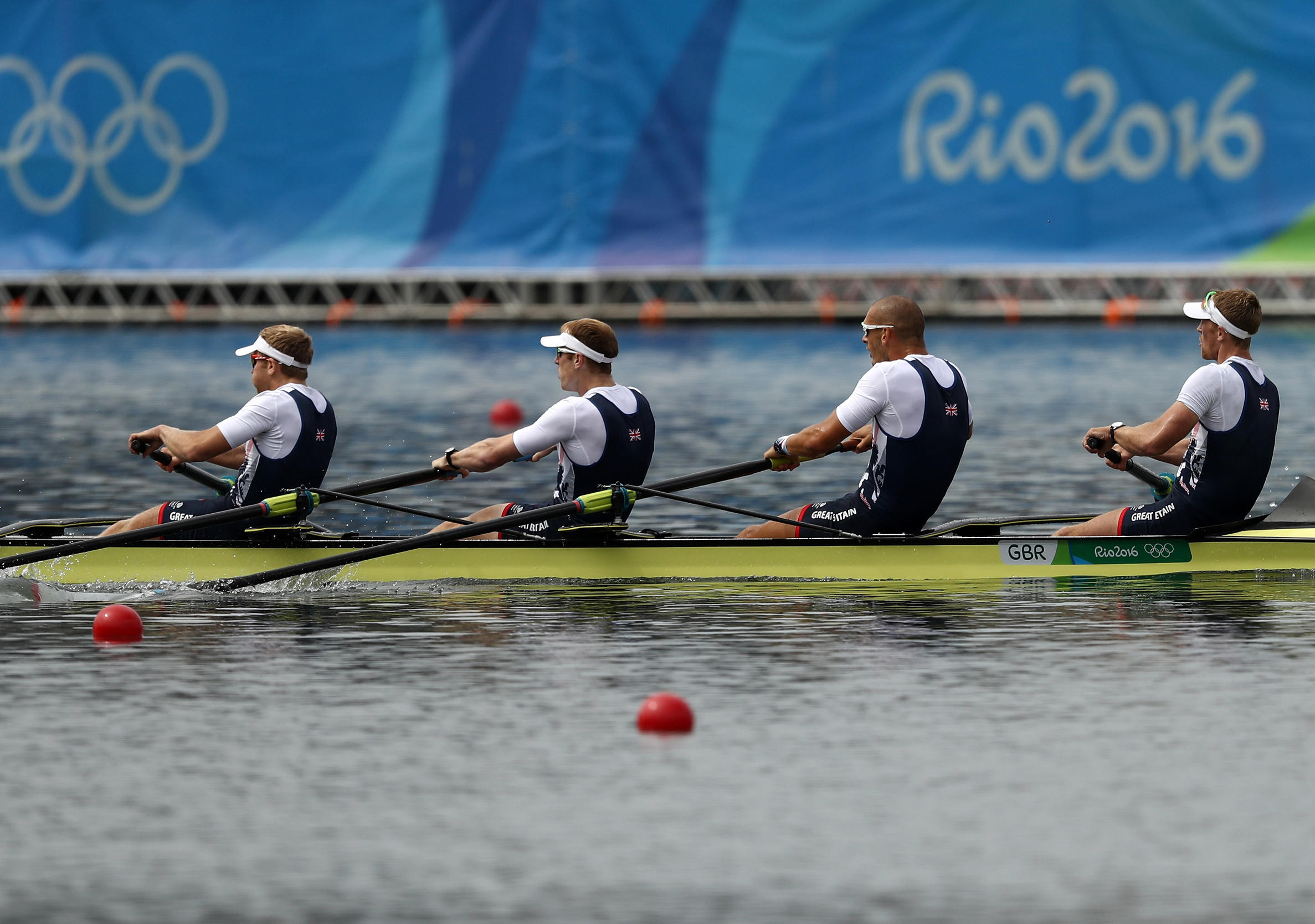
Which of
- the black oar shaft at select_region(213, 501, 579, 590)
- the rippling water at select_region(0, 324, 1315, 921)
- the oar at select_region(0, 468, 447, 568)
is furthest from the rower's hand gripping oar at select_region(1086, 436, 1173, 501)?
the oar at select_region(0, 468, 447, 568)

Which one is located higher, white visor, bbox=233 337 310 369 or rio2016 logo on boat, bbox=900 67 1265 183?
rio2016 logo on boat, bbox=900 67 1265 183

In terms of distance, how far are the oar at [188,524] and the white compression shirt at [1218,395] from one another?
4.09 metres

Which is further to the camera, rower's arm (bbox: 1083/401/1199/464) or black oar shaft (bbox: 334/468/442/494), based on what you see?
black oar shaft (bbox: 334/468/442/494)

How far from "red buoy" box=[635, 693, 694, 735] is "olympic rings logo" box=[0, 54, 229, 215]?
33.0 meters

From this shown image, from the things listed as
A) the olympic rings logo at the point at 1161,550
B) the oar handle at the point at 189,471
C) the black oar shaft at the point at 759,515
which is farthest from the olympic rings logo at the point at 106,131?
the olympic rings logo at the point at 1161,550

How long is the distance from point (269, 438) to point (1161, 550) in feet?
16.0

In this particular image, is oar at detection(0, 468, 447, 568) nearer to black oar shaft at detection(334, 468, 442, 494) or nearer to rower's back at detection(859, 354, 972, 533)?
black oar shaft at detection(334, 468, 442, 494)

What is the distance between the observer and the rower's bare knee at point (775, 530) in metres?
12.2

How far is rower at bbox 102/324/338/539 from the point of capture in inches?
463

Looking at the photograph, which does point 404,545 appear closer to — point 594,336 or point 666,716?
point 594,336

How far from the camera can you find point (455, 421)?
2314 centimetres

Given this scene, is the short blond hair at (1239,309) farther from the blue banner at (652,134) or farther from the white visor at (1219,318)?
the blue banner at (652,134)

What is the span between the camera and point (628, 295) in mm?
42031

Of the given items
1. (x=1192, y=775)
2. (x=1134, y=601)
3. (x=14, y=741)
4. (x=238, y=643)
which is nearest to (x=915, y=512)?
(x=1134, y=601)
